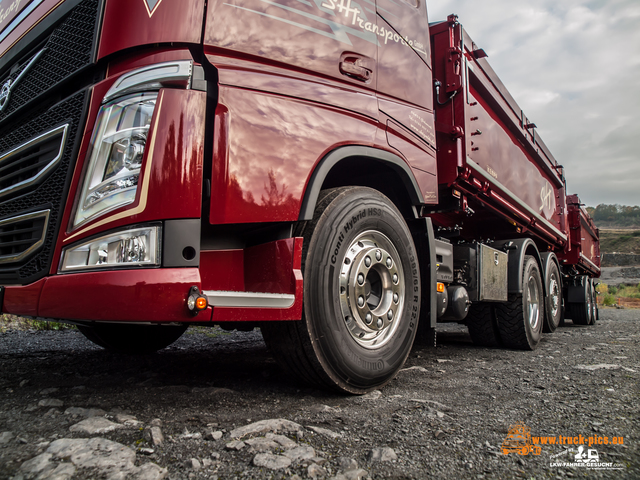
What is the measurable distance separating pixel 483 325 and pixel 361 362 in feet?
10.1

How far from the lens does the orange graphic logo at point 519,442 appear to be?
65.7 inches

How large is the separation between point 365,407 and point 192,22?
77.9 inches

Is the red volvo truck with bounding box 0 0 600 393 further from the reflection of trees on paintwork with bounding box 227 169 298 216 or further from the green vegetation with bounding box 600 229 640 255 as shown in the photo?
the green vegetation with bounding box 600 229 640 255

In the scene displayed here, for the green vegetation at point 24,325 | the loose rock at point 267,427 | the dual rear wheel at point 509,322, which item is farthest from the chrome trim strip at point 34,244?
the dual rear wheel at point 509,322

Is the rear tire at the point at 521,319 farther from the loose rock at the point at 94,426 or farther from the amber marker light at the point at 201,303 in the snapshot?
the loose rock at the point at 94,426

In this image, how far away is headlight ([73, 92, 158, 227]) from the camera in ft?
6.03

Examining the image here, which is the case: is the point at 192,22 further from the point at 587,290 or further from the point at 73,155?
the point at 587,290

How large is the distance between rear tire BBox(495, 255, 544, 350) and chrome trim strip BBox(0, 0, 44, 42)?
4829mm

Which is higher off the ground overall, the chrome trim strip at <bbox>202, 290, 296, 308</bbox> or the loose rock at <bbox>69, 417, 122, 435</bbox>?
the chrome trim strip at <bbox>202, 290, 296, 308</bbox>

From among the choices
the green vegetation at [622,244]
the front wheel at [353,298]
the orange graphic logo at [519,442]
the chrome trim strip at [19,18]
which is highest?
the green vegetation at [622,244]

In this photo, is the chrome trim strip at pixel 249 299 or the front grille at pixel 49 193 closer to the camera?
the chrome trim strip at pixel 249 299

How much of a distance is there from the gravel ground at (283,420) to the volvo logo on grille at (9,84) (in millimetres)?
1597

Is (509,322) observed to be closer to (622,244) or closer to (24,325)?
(24,325)

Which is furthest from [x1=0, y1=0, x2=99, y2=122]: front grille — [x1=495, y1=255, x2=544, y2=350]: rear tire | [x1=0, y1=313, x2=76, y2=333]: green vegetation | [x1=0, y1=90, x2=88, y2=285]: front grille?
[x1=495, y1=255, x2=544, y2=350]: rear tire
